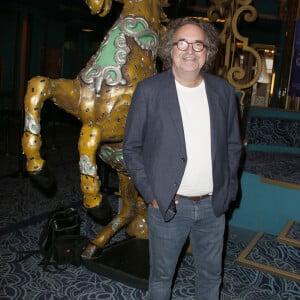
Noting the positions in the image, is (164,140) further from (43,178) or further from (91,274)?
(91,274)

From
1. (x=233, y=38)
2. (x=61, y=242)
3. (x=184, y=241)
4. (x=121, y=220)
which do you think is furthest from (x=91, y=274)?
(x=233, y=38)

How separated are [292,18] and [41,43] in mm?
5901

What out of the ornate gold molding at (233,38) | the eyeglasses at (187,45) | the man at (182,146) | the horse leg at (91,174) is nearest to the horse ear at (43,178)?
the horse leg at (91,174)

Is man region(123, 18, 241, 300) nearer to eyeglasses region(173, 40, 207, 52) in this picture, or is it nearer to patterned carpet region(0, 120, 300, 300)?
eyeglasses region(173, 40, 207, 52)

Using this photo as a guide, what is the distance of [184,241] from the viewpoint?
6.31 feet

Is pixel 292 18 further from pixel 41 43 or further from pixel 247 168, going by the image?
pixel 41 43

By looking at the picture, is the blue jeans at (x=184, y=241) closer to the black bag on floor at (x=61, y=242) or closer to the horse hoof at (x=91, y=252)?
the horse hoof at (x=91, y=252)

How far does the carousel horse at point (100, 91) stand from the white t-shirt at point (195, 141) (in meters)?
0.57

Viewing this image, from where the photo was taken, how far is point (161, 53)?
189 centimetres

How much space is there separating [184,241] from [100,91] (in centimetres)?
92

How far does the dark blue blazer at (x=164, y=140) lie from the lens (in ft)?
5.71

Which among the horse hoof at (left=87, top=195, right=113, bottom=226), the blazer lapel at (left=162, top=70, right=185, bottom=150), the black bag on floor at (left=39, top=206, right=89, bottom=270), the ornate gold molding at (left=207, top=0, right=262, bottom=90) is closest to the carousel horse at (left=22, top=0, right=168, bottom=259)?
the horse hoof at (left=87, top=195, right=113, bottom=226)

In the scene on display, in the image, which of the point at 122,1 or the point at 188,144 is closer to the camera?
the point at 188,144

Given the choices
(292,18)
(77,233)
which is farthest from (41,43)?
(77,233)
